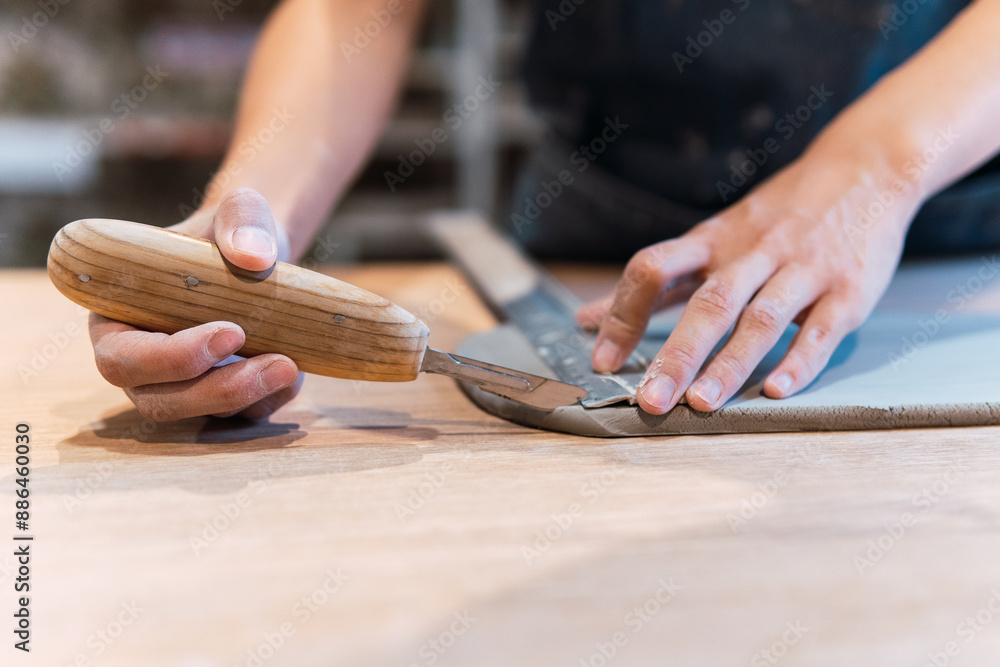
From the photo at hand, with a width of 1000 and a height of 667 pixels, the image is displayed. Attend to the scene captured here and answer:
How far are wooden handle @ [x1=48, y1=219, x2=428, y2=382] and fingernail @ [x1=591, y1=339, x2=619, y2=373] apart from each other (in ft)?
0.60

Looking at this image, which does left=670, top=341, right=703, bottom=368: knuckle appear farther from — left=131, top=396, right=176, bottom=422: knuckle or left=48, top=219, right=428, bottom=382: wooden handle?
left=131, top=396, right=176, bottom=422: knuckle

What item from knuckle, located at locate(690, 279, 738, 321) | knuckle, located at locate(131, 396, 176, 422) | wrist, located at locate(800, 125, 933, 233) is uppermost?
wrist, located at locate(800, 125, 933, 233)

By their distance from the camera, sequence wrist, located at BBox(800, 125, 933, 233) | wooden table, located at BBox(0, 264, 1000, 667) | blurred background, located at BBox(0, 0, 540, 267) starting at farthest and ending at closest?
blurred background, located at BBox(0, 0, 540, 267), wrist, located at BBox(800, 125, 933, 233), wooden table, located at BBox(0, 264, 1000, 667)

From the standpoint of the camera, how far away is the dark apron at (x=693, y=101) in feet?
3.22

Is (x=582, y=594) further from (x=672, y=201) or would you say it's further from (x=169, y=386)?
(x=672, y=201)

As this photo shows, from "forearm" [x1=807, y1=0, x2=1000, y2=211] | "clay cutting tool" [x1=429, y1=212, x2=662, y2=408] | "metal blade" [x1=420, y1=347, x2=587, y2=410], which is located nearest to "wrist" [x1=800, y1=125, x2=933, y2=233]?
"forearm" [x1=807, y1=0, x2=1000, y2=211]

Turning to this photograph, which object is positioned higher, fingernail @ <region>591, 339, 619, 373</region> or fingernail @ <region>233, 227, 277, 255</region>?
fingernail @ <region>233, 227, 277, 255</region>

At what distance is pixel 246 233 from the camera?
19.8 inches

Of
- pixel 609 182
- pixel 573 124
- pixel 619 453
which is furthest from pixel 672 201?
pixel 619 453

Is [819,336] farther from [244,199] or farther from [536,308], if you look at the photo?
[244,199]

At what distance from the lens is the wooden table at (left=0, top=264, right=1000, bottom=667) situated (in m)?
0.34

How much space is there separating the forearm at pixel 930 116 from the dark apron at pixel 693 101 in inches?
9.4

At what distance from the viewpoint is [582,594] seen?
0.37 m

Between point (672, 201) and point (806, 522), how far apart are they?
0.80 meters
